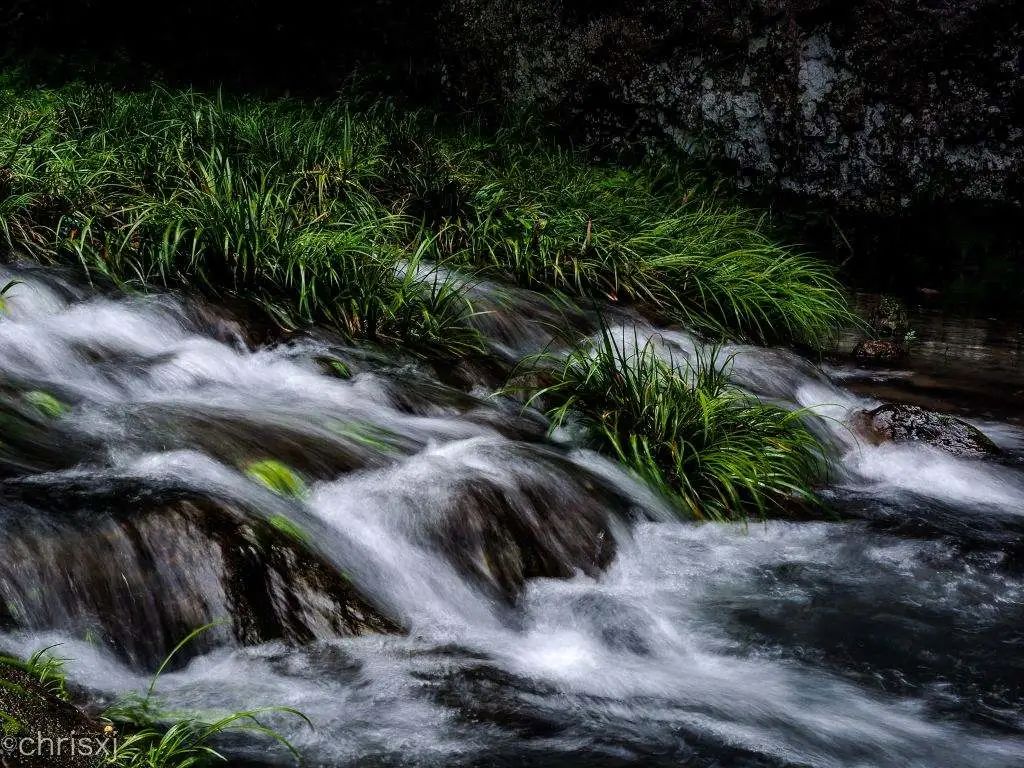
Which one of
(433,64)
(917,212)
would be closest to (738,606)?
(917,212)

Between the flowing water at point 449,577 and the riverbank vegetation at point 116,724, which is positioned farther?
the flowing water at point 449,577

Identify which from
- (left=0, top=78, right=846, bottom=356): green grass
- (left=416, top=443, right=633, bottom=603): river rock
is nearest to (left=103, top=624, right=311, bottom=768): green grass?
(left=416, top=443, right=633, bottom=603): river rock

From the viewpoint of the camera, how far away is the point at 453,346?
535 centimetres

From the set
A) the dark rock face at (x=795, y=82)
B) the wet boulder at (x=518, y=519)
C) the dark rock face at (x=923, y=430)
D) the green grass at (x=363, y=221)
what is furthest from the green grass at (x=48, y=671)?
the dark rock face at (x=795, y=82)

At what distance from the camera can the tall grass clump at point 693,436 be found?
425 centimetres

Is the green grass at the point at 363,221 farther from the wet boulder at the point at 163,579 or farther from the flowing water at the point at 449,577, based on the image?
the wet boulder at the point at 163,579

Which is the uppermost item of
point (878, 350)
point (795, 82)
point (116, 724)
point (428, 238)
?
point (795, 82)

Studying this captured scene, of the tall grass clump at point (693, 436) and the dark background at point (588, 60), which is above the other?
the dark background at point (588, 60)

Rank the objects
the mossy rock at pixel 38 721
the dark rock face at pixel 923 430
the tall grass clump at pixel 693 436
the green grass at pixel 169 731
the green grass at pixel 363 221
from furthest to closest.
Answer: the green grass at pixel 363 221 < the dark rock face at pixel 923 430 < the tall grass clump at pixel 693 436 < the green grass at pixel 169 731 < the mossy rock at pixel 38 721

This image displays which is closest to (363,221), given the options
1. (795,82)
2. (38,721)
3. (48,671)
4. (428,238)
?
(428,238)

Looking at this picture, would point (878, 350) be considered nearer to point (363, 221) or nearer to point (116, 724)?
point (363, 221)

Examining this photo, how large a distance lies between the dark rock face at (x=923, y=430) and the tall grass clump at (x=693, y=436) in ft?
1.55

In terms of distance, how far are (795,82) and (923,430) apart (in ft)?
17.4

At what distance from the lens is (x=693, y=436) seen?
4.45 metres
